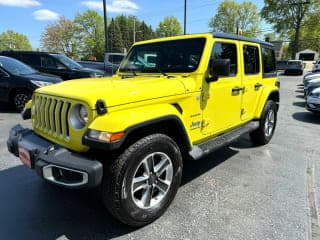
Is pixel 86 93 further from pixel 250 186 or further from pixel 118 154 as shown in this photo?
pixel 250 186

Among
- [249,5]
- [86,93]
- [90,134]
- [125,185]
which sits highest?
[249,5]

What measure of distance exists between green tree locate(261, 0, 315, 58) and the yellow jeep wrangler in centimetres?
5221

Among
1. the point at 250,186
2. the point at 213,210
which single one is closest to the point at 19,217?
the point at 213,210

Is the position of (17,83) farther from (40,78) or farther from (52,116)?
(52,116)

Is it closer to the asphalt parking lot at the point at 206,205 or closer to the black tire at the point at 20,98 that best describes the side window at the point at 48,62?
the black tire at the point at 20,98

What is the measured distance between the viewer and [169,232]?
254 cm

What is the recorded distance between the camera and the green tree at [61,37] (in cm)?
6025

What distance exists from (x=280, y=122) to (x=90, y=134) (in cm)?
646

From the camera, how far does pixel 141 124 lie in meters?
2.38

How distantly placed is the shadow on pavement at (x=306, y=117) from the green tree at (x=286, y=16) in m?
46.2

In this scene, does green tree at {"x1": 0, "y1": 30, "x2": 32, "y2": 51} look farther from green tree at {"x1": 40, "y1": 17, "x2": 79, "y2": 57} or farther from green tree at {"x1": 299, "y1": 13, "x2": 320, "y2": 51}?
green tree at {"x1": 299, "y1": 13, "x2": 320, "y2": 51}

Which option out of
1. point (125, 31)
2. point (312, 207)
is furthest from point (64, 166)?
point (125, 31)

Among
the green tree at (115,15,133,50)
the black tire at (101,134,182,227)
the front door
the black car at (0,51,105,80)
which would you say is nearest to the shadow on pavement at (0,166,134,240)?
the black tire at (101,134,182,227)

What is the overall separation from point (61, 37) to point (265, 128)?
210 ft
